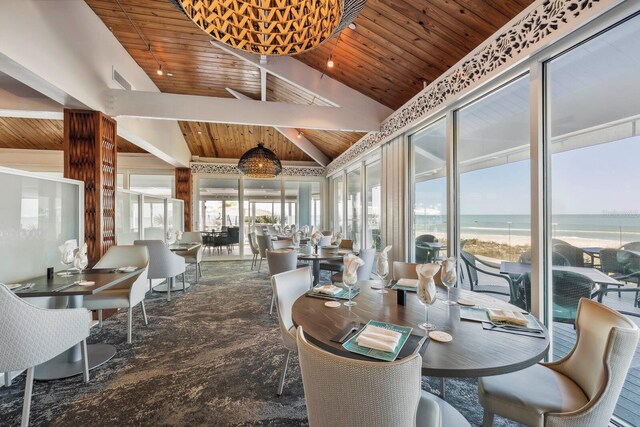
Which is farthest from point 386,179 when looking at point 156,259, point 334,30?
point 156,259

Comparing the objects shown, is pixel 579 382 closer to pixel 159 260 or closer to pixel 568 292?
pixel 568 292

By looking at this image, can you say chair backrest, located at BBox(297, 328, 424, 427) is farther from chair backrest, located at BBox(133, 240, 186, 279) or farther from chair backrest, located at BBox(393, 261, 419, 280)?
chair backrest, located at BBox(133, 240, 186, 279)

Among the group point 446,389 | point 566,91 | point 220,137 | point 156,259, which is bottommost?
point 446,389

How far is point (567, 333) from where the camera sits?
2092 mm

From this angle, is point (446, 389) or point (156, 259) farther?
point (156, 259)

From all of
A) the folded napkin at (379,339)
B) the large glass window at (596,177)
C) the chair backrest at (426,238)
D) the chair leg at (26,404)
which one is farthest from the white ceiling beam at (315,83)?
the chair leg at (26,404)

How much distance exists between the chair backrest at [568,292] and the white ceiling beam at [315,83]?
10.5 ft

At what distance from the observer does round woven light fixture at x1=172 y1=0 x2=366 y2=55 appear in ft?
4.68

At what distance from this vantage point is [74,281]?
228 cm

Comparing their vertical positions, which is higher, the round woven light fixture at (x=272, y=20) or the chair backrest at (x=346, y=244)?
the round woven light fixture at (x=272, y=20)

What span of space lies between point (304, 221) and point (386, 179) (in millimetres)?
4709

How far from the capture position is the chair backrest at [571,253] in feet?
6.23

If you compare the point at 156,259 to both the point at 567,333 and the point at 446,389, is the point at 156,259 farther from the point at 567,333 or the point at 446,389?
the point at 567,333

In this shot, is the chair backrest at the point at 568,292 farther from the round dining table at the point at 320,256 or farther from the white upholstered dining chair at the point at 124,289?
the white upholstered dining chair at the point at 124,289
